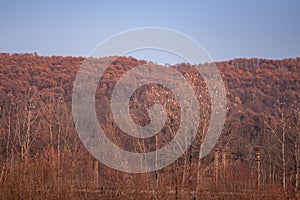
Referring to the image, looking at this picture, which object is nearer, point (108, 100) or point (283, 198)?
point (283, 198)

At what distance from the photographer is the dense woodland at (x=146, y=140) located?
12.2m

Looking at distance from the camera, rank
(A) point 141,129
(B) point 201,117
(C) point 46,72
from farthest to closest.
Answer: (C) point 46,72 → (A) point 141,129 → (B) point 201,117

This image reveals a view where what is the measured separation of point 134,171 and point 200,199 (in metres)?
2.15

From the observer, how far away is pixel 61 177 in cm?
1216

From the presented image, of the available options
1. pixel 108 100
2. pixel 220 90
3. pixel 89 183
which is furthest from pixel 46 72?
pixel 89 183

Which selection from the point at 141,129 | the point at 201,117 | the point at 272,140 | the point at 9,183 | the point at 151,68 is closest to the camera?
the point at 9,183

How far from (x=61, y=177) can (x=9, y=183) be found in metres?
1.30

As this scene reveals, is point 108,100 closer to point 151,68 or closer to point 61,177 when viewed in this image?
point 151,68

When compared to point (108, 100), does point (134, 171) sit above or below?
below

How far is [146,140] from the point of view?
85.3 feet

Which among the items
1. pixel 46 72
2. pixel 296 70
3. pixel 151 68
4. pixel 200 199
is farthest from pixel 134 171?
pixel 296 70

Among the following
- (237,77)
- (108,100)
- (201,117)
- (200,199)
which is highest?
(237,77)

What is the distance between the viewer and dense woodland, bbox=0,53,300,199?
12242mm

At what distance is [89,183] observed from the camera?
1274cm
